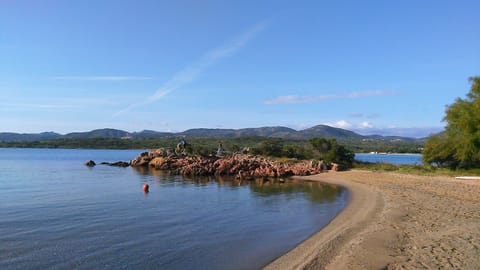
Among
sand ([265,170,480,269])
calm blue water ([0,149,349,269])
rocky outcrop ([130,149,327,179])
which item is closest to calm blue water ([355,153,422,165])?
rocky outcrop ([130,149,327,179])

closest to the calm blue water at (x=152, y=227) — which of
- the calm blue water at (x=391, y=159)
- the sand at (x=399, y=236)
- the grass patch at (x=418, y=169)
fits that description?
the sand at (x=399, y=236)

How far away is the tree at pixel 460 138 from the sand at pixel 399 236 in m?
13.3

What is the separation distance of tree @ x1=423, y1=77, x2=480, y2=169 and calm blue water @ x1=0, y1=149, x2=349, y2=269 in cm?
1520

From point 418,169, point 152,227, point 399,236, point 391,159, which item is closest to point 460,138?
point 418,169

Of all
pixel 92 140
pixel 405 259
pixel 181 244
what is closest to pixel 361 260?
pixel 405 259

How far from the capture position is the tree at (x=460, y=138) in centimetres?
3325

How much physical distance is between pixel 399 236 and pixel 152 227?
27.5 feet

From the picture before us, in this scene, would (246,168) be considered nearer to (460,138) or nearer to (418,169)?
(418,169)

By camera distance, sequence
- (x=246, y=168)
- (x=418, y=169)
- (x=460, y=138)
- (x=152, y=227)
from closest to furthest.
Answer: (x=152, y=227), (x=460, y=138), (x=418, y=169), (x=246, y=168)

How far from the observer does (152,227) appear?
14.5 m

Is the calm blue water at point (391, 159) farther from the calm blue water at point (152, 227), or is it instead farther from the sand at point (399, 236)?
the calm blue water at point (152, 227)

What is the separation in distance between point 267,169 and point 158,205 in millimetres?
21434

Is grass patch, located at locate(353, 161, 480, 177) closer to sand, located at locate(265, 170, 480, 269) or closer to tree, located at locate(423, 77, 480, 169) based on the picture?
tree, located at locate(423, 77, 480, 169)

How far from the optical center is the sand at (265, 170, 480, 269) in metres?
9.37
